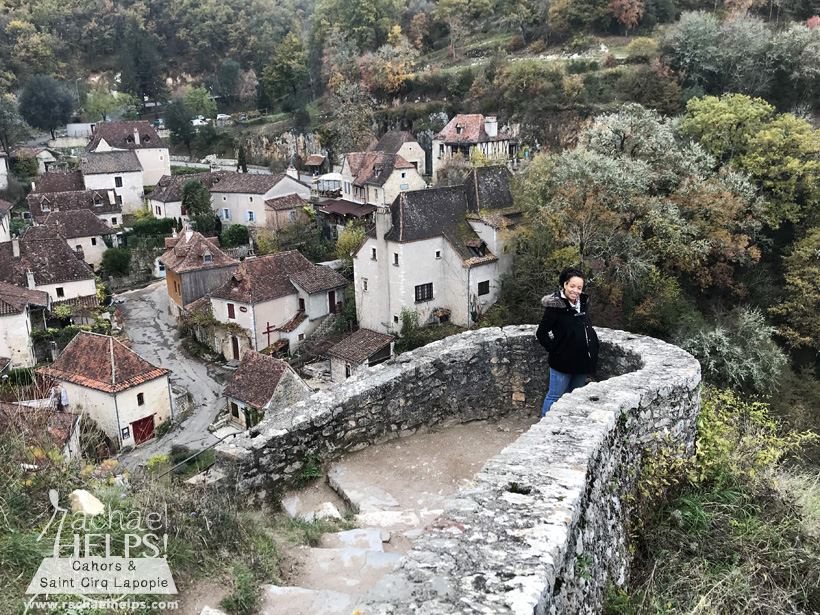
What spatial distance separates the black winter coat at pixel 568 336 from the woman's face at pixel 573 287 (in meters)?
0.08

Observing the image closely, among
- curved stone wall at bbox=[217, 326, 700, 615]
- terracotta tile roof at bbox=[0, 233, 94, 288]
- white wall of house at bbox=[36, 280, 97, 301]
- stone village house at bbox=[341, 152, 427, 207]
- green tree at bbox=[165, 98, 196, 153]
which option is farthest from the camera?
green tree at bbox=[165, 98, 196, 153]

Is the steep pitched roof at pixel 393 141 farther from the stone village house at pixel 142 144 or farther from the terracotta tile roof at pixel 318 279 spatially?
the stone village house at pixel 142 144

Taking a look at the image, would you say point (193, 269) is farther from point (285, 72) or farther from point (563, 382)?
point (285, 72)

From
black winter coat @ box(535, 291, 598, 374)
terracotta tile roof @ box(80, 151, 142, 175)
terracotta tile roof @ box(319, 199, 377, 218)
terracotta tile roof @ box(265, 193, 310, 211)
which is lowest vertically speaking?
terracotta tile roof @ box(319, 199, 377, 218)

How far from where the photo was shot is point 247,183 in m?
48.1

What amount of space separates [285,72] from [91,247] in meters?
39.6

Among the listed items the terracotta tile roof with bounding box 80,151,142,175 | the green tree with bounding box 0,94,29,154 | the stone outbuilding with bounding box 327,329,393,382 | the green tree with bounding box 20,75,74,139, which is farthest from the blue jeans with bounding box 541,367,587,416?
the green tree with bounding box 20,75,74,139

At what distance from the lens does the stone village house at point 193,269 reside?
3784cm

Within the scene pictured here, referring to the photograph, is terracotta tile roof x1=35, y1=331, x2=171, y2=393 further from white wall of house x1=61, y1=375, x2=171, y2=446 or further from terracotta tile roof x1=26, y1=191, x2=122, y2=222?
terracotta tile roof x1=26, y1=191, x2=122, y2=222

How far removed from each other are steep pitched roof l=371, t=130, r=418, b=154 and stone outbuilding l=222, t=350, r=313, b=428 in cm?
2866

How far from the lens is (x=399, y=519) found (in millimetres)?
6637

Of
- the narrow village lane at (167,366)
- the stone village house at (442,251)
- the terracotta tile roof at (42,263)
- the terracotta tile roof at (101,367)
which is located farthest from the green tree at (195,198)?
the terracotta tile roof at (101,367)

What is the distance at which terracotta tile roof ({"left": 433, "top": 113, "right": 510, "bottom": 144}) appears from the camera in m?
47.8

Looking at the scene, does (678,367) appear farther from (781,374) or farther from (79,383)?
(79,383)
